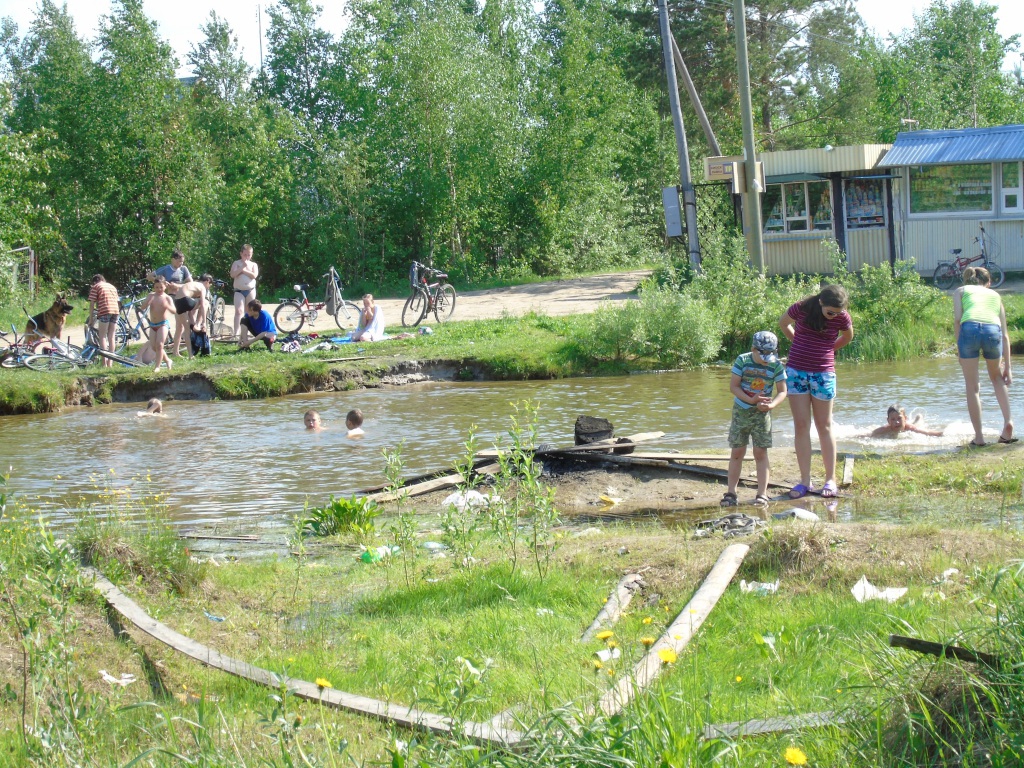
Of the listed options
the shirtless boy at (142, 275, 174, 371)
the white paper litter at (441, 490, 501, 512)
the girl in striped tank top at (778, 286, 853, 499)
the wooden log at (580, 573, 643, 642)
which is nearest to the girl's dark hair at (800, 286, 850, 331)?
the girl in striped tank top at (778, 286, 853, 499)

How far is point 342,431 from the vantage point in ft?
46.4

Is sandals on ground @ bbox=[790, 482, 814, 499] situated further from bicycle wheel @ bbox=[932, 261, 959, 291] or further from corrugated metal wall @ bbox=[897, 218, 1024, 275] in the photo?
corrugated metal wall @ bbox=[897, 218, 1024, 275]

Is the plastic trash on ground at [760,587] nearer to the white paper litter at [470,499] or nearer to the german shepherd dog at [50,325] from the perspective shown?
the white paper litter at [470,499]

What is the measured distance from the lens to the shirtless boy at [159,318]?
1820cm

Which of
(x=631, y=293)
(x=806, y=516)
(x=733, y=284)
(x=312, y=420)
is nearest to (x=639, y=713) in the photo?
(x=806, y=516)

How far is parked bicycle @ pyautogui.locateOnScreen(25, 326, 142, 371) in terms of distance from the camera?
18531 mm

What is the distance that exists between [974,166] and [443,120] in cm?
1606

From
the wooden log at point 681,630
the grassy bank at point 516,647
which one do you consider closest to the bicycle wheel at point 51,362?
the grassy bank at point 516,647

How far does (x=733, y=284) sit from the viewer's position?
19266 millimetres

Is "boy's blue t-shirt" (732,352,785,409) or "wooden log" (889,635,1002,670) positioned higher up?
"boy's blue t-shirt" (732,352,785,409)

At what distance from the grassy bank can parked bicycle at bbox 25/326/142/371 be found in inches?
486

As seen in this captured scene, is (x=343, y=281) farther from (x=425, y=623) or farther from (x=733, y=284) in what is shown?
(x=425, y=623)

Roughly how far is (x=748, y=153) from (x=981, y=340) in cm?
1046

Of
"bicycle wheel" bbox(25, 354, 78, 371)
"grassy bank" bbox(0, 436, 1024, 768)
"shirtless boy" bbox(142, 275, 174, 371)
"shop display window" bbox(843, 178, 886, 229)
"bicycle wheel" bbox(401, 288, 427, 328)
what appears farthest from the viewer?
"shop display window" bbox(843, 178, 886, 229)
